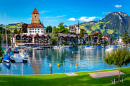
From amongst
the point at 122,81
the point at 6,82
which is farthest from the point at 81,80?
the point at 6,82

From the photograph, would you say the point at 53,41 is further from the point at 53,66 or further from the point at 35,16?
the point at 53,66

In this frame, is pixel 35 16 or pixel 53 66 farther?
pixel 35 16

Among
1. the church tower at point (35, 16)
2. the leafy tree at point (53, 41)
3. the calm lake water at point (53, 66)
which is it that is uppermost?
the church tower at point (35, 16)

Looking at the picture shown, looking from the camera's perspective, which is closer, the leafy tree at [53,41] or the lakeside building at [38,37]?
the lakeside building at [38,37]

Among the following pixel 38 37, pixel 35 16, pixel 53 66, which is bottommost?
pixel 53 66

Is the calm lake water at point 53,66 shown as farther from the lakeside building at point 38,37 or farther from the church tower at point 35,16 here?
the church tower at point 35,16

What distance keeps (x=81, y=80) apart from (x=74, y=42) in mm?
156412

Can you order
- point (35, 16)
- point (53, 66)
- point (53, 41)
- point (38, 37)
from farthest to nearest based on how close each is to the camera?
1. point (35, 16)
2. point (53, 41)
3. point (38, 37)
4. point (53, 66)

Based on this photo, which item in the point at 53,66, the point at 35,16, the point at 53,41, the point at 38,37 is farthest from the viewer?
the point at 35,16

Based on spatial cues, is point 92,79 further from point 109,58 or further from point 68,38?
point 68,38

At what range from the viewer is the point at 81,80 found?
56.6 feet

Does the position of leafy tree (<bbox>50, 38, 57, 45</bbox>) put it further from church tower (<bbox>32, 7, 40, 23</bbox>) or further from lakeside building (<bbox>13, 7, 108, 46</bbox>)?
church tower (<bbox>32, 7, 40, 23</bbox>)

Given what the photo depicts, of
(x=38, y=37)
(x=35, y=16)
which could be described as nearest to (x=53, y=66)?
(x=38, y=37)

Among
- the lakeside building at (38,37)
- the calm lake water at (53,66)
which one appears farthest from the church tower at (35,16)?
the calm lake water at (53,66)
